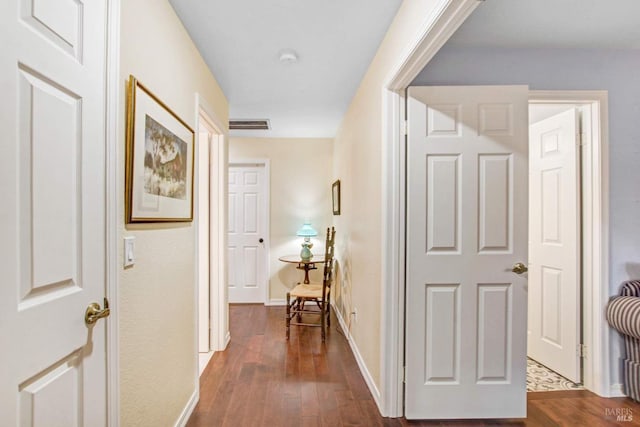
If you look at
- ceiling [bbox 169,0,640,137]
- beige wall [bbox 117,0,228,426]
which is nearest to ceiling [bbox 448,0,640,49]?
ceiling [bbox 169,0,640,137]

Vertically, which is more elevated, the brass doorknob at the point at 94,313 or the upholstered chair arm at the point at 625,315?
the brass doorknob at the point at 94,313

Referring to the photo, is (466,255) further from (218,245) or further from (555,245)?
(218,245)

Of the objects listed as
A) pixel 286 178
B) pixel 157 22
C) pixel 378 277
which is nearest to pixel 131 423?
pixel 378 277

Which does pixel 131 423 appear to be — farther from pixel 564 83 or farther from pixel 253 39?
pixel 564 83

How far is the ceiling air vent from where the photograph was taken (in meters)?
3.69

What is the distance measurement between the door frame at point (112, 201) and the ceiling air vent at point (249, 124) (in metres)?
2.53

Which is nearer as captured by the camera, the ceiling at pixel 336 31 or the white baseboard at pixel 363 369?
the ceiling at pixel 336 31

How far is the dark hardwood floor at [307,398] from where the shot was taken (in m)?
1.88

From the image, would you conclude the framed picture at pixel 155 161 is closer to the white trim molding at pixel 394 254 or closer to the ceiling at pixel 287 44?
the ceiling at pixel 287 44

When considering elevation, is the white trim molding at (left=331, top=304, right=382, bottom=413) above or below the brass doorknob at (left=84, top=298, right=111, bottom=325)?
below

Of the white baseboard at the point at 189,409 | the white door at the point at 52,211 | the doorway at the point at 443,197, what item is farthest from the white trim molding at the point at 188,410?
the doorway at the point at 443,197

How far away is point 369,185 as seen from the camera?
2338 millimetres

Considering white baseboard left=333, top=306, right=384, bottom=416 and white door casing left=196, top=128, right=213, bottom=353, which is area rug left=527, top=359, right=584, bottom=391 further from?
white door casing left=196, top=128, right=213, bottom=353

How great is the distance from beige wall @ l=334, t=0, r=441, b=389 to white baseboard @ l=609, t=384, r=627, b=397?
1.58 meters
